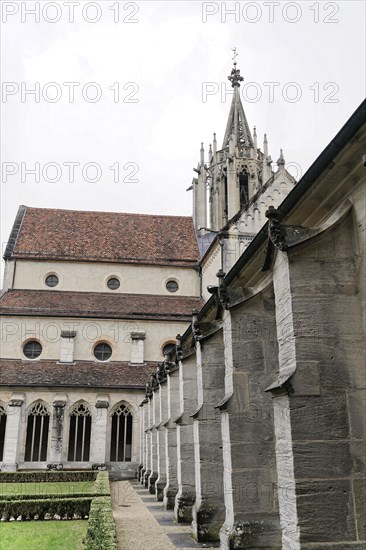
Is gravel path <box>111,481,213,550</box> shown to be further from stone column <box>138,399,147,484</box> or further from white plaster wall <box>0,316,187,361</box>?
white plaster wall <box>0,316,187,361</box>

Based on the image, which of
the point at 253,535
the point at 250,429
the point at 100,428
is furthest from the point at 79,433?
the point at 253,535

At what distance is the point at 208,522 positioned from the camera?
11.0 metres

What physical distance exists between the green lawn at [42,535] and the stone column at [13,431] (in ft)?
37.5

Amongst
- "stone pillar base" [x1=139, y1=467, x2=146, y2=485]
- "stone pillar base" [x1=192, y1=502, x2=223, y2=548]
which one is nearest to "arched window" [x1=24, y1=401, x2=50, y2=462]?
"stone pillar base" [x1=139, y1=467, x2=146, y2=485]

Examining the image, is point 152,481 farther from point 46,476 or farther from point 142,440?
point 142,440

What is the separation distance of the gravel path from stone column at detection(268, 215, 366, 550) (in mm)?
5026

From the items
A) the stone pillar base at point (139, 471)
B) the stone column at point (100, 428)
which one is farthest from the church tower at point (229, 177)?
the stone pillar base at point (139, 471)

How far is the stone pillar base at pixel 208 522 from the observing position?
1093 centimetres

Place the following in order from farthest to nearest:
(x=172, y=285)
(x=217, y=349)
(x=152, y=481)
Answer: (x=172, y=285)
(x=152, y=481)
(x=217, y=349)

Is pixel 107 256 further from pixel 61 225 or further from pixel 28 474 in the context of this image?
pixel 28 474

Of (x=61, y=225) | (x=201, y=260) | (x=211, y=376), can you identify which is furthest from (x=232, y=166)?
(x=211, y=376)

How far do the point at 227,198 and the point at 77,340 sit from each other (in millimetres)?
13963

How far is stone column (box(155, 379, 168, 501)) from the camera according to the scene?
18.3 meters

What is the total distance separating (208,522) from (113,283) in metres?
24.4
